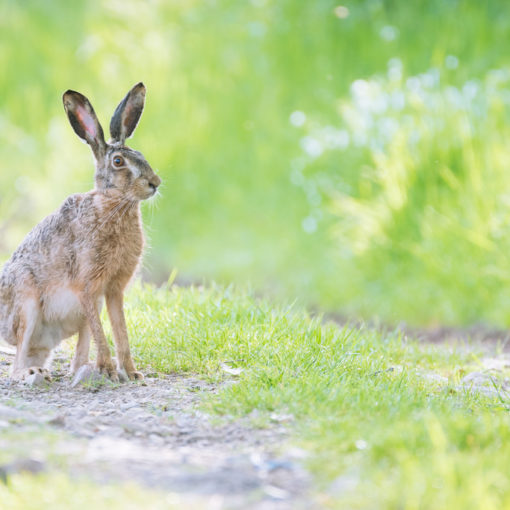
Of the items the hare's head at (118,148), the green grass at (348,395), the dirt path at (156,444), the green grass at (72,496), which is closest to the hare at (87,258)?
the hare's head at (118,148)

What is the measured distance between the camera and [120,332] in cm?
497

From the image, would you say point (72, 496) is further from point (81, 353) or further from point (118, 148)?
point (118, 148)

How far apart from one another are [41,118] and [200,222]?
3698 mm

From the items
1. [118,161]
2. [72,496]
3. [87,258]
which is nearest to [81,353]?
[87,258]

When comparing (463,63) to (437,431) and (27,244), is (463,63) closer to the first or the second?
(27,244)

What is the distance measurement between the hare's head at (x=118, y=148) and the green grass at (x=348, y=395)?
1083 mm

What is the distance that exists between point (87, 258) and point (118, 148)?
0.66 metres

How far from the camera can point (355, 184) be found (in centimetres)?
919

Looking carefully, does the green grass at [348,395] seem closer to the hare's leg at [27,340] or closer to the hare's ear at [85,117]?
the hare's leg at [27,340]

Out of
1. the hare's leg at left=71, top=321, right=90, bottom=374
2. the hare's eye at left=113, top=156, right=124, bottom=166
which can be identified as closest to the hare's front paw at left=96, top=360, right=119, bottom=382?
the hare's leg at left=71, top=321, right=90, bottom=374

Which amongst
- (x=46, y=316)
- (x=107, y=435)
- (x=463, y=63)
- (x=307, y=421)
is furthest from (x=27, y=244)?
(x=463, y=63)

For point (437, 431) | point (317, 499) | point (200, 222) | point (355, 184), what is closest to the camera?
point (317, 499)

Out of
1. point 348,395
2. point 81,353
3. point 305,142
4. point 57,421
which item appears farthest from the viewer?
point 305,142

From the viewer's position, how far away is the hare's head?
480cm
